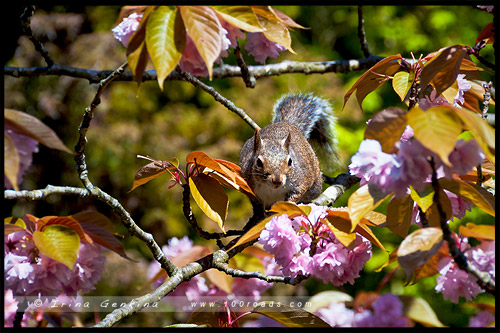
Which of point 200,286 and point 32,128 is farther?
point 200,286

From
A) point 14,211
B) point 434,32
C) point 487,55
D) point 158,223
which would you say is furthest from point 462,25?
point 14,211

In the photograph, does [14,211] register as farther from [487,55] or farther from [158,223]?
[487,55]

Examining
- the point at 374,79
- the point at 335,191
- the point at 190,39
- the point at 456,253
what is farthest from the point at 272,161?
the point at 456,253

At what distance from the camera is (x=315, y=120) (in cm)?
203

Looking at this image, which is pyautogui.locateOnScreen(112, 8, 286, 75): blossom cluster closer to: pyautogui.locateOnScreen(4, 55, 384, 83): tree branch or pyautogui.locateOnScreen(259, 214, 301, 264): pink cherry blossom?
pyautogui.locateOnScreen(259, 214, 301, 264): pink cherry blossom

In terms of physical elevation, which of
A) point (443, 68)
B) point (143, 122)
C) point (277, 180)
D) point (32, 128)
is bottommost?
point (32, 128)

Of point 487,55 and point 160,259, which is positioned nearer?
point 160,259

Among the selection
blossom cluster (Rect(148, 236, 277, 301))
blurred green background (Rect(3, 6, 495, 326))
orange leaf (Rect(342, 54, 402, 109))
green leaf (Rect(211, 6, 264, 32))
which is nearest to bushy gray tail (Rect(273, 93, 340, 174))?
blossom cluster (Rect(148, 236, 277, 301))

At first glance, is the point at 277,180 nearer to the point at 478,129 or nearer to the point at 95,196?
the point at 95,196

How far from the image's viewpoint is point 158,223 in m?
3.84

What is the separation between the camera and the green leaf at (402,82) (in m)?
0.91

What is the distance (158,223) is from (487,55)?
8.55ft

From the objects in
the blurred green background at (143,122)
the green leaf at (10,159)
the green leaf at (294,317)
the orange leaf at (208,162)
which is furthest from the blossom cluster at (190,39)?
the blurred green background at (143,122)

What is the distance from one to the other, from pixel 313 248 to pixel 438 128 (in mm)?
369
